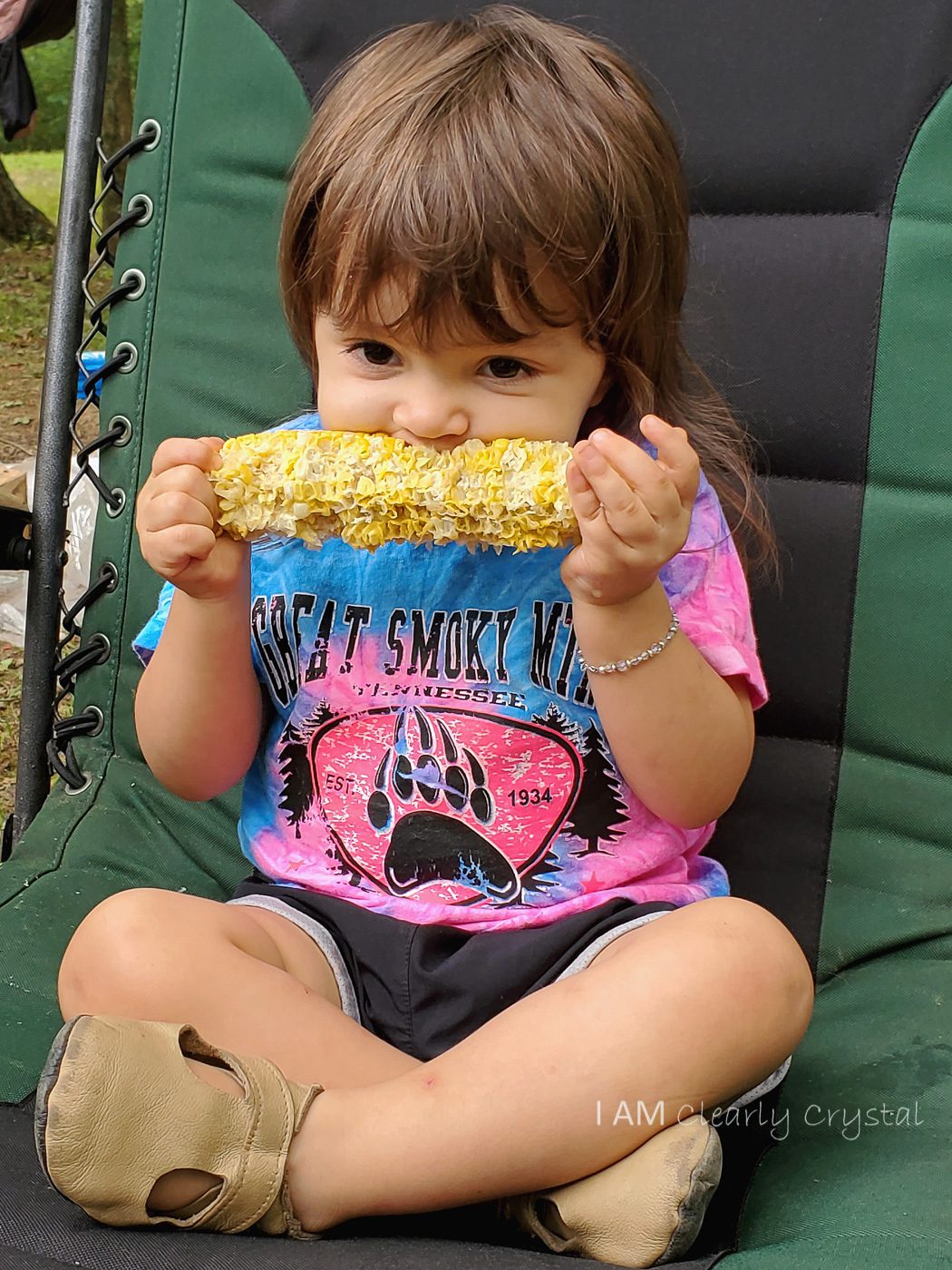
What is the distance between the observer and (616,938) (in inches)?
52.7

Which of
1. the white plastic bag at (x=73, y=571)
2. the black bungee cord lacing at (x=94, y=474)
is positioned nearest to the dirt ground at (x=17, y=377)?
the white plastic bag at (x=73, y=571)

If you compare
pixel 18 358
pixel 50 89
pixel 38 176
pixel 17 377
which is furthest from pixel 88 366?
pixel 50 89

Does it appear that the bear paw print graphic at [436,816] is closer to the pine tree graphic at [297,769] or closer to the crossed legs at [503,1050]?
the pine tree graphic at [297,769]

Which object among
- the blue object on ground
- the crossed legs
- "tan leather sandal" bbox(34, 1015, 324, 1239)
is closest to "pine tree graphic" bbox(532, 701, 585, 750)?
the crossed legs

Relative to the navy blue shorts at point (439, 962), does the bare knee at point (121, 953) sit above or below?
above

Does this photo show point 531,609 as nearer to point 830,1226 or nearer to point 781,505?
point 781,505

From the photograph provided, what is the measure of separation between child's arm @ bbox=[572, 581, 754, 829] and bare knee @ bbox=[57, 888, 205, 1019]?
44cm

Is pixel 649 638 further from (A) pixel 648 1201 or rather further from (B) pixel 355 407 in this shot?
(A) pixel 648 1201

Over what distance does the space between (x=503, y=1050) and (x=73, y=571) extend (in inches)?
83.8

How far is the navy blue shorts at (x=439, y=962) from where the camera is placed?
4.51 feet

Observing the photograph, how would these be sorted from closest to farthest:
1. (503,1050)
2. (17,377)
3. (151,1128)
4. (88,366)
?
(151,1128)
(503,1050)
(88,366)
(17,377)

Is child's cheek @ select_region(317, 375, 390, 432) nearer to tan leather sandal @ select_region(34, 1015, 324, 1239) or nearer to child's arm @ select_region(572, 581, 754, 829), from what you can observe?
child's arm @ select_region(572, 581, 754, 829)

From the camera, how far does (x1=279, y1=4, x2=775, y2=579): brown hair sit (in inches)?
50.4

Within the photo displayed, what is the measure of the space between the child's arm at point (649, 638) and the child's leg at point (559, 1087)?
0.73ft
